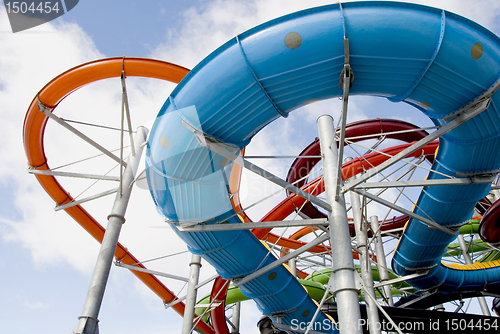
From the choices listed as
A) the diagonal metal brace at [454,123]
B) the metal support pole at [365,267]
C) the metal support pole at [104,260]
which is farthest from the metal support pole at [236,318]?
the diagonal metal brace at [454,123]

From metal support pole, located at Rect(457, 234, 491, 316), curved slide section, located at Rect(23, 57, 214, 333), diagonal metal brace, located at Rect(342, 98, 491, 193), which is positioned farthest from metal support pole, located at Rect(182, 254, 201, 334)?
metal support pole, located at Rect(457, 234, 491, 316)

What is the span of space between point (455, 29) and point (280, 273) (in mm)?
6146

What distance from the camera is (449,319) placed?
12.1m

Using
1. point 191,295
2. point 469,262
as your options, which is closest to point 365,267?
point 191,295

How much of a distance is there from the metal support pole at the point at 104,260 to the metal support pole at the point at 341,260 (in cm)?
395

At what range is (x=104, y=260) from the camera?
22.3 feet

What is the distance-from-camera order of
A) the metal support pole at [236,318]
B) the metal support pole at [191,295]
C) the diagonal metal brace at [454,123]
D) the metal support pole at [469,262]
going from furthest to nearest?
the metal support pole at [469,262] < the metal support pole at [236,318] < the metal support pole at [191,295] < the diagonal metal brace at [454,123]

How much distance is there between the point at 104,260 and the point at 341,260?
13.7ft

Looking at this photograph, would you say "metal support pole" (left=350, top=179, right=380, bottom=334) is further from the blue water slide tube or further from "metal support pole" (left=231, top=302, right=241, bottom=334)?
"metal support pole" (left=231, top=302, right=241, bottom=334)

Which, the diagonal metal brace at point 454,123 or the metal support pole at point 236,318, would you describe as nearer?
the diagonal metal brace at point 454,123

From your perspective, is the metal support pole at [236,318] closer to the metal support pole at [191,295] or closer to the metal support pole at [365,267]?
the metal support pole at [191,295]

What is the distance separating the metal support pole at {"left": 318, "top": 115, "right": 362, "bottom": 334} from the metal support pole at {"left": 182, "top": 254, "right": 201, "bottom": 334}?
4806 millimetres

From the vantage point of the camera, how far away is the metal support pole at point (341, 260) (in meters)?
6.00

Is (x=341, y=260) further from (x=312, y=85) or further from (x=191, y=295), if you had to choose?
(x=191, y=295)
